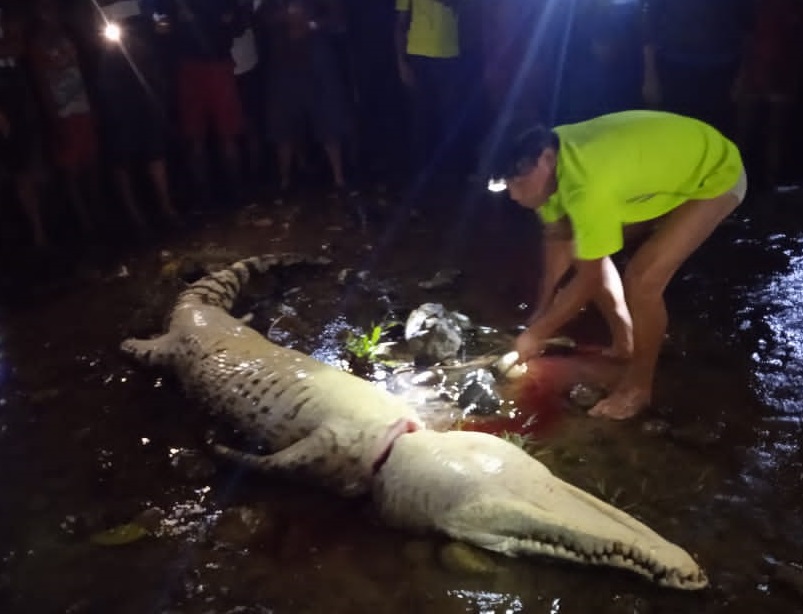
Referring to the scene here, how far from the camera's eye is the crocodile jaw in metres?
3.12

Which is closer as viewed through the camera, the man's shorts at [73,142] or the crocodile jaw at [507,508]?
the crocodile jaw at [507,508]

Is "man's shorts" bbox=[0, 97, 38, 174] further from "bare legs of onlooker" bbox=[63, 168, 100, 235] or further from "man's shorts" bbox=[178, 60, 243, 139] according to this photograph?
"man's shorts" bbox=[178, 60, 243, 139]

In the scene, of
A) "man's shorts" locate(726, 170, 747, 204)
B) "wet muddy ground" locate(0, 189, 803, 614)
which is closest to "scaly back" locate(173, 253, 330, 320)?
"wet muddy ground" locate(0, 189, 803, 614)

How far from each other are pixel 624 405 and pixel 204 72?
564 cm

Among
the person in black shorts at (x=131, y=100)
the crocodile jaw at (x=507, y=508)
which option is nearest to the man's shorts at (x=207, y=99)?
the person in black shorts at (x=131, y=100)

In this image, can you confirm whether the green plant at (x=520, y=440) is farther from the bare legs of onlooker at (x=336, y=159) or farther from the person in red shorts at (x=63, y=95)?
the person in red shorts at (x=63, y=95)

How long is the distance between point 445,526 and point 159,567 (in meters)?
1.29

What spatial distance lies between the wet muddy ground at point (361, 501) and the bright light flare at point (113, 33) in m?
2.44

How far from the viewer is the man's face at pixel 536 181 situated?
3.57 meters

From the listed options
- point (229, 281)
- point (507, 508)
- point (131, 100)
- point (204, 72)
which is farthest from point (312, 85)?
point (507, 508)

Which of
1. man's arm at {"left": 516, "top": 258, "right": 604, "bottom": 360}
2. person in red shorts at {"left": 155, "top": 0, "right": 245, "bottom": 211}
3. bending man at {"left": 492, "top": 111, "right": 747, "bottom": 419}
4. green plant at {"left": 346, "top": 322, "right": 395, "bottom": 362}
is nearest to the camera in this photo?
bending man at {"left": 492, "top": 111, "right": 747, "bottom": 419}

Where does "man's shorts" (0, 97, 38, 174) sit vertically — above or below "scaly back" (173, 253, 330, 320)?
above

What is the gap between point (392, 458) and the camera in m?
3.77

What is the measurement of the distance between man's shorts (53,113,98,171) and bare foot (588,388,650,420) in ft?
18.1
